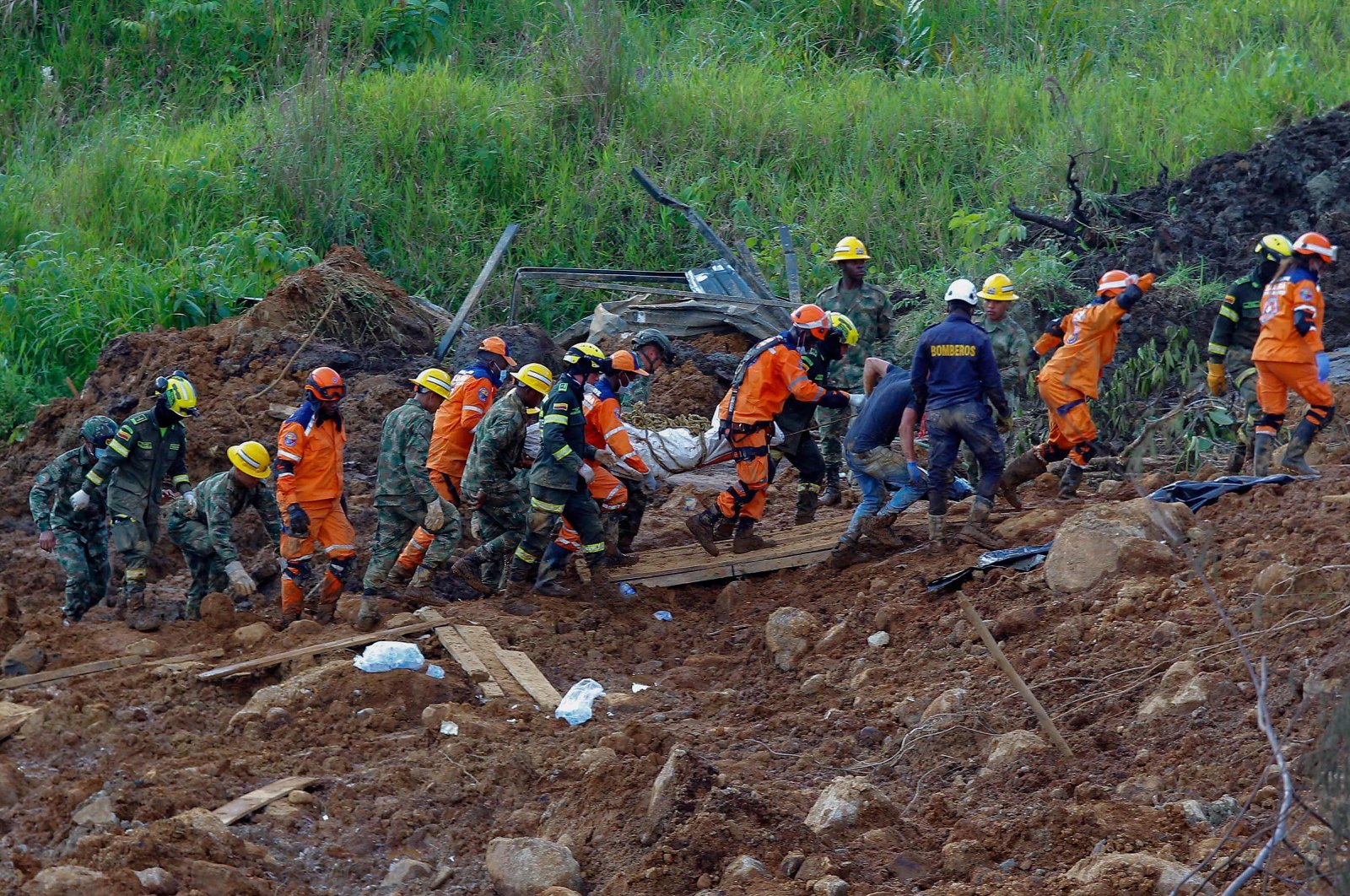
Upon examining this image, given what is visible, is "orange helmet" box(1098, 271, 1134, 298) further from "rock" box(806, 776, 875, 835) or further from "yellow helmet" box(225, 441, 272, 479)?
"yellow helmet" box(225, 441, 272, 479)

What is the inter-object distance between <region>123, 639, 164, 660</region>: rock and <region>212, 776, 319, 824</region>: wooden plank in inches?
98.3

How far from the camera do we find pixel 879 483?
10.0 meters

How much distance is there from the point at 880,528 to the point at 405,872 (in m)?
4.70

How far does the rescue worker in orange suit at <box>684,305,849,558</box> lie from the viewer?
402 inches

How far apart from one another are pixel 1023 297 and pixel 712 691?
657 centimetres

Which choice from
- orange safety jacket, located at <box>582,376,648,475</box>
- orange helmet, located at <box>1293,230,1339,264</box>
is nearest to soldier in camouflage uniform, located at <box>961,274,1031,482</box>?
orange helmet, located at <box>1293,230,1339,264</box>

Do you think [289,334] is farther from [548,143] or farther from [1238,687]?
[1238,687]

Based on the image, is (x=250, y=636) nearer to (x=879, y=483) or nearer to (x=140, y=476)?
(x=140, y=476)

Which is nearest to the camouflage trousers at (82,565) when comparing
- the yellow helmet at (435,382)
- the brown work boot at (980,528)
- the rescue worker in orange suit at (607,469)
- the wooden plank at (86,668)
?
the wooden plank at (86,668)

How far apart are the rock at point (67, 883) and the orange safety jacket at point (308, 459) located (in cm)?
427

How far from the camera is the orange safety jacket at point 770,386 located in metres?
10.2

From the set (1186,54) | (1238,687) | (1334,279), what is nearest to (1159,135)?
(1186,54)

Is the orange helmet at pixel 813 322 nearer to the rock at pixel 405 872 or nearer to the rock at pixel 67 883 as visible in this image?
the rock at pixel 405 872

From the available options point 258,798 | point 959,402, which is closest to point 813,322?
point 959,402
